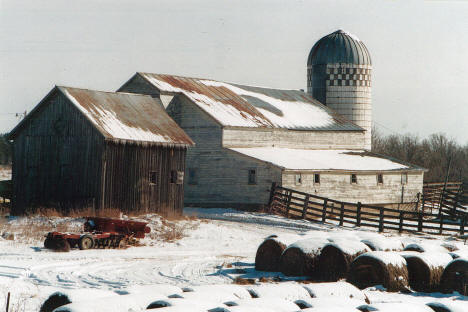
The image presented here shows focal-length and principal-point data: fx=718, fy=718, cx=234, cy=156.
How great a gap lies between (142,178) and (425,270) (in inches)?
685

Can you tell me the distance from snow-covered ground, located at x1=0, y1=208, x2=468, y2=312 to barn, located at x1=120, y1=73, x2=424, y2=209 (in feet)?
31.6

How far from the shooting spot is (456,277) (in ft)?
55.4

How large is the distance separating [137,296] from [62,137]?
22.5 meters

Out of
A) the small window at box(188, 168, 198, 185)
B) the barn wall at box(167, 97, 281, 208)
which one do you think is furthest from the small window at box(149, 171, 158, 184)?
the small window at box(188, 168, 198, 185)

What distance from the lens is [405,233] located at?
30297 mm

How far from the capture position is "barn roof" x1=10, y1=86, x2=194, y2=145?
31.8 m

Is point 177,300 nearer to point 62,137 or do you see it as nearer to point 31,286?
point 31,286

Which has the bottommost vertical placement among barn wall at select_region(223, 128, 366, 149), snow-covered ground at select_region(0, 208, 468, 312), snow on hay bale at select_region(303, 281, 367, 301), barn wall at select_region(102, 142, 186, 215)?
snow-covered ground at select_region(0, 208, 468, 312)

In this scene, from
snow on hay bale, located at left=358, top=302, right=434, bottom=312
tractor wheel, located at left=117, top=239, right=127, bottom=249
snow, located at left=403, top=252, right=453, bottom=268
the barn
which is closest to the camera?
snow on hay bale, located at left=358, top=302, right=434, bottom=312

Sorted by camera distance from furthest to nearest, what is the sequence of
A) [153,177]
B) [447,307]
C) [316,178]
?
1. [316,178]
2. [153,177]
3. [447,307]

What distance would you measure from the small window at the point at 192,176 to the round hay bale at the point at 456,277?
24331 millimetres

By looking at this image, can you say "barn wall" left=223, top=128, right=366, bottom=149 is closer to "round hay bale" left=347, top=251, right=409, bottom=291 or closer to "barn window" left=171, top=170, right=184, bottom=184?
"barn window" left=171, top=170, right=184, bottom=184

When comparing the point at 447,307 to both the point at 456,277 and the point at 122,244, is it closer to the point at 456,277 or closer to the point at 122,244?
the point at 456,277

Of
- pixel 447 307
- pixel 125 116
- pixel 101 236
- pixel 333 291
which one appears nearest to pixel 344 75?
pixel 125 116
